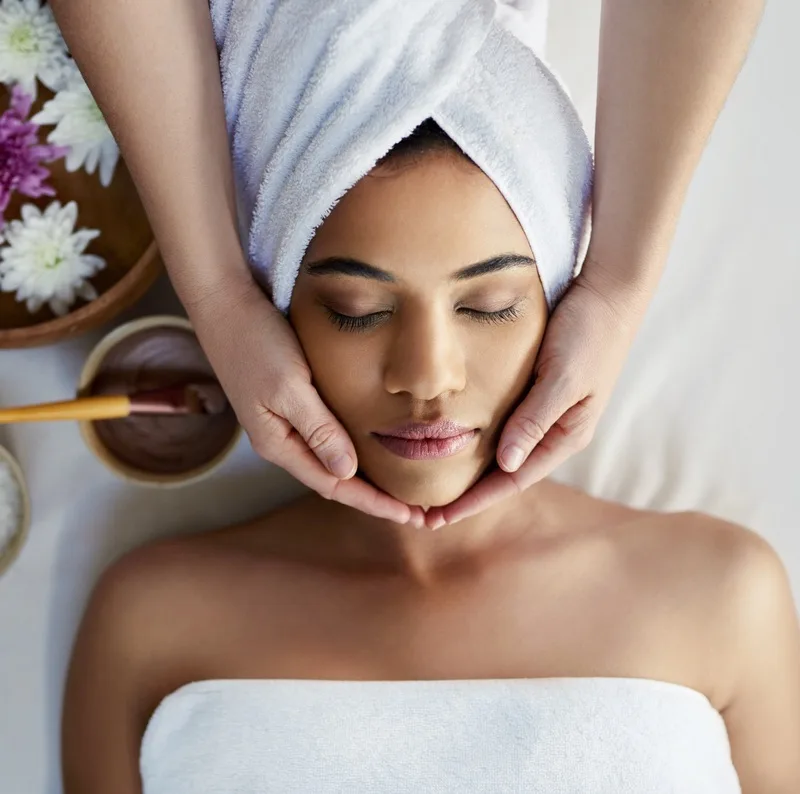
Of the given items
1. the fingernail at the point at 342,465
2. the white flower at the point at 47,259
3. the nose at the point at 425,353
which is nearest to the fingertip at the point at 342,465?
the fingernail at the point at 342,465

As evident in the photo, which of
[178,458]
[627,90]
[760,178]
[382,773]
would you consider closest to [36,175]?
[178,458]

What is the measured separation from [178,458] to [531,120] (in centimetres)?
83

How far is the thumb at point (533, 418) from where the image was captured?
99 centimetres

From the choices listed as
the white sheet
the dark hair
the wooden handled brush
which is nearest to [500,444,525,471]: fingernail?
the dark hair

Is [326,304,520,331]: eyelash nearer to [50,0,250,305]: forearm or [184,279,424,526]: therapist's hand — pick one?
[184,279,424,526]: therapist's hand

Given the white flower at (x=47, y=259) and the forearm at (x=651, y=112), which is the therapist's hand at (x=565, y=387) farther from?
the white flower at (x=47, y=259)

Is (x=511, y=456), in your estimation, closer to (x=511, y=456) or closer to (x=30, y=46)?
(x=511, y=456)

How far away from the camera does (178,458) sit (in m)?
1.40

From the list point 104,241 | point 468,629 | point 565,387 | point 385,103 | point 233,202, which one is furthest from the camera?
point 104,241

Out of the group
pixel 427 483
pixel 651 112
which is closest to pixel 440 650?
pixel 427 483

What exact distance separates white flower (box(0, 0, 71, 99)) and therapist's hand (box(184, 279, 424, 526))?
483 millimetres

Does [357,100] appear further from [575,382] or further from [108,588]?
[108,588]

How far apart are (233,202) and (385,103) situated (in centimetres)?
33

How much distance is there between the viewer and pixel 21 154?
1298mm
